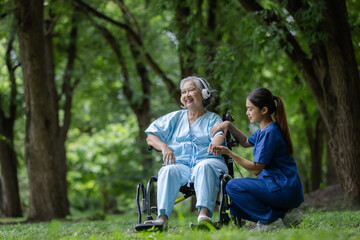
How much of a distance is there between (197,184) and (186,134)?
2.40ft

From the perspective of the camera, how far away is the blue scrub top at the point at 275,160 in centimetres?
375

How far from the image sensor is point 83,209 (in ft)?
80.3

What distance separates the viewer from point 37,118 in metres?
8.64

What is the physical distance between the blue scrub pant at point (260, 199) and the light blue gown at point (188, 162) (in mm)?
204

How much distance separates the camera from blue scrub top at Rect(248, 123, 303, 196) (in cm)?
375

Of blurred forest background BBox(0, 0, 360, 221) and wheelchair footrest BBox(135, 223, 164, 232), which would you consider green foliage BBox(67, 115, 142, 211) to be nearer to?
blurred forest background BBox(0, 0, 360, 221)

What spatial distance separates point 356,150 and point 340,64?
54.7 inches

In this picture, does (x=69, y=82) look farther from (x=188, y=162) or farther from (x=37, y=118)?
(x=188, y=162)

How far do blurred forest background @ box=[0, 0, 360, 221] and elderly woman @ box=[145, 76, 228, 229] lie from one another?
301cm

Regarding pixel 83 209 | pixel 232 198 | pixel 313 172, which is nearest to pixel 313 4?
pixel 232 198

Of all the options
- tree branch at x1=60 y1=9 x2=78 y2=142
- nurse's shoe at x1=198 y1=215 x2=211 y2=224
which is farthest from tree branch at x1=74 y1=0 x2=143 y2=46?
nurse's shoe at x1=198 y1=215 x2=211 y2=224

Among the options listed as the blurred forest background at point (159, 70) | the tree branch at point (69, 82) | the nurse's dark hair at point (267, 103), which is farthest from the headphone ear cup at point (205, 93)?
the tree branch at point (69, 82)

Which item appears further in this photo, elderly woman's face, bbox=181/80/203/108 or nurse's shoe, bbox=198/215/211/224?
elderly woman's face, bbox=181/80/203/108

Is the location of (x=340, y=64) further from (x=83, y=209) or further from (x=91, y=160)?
(x=83, y=209)
